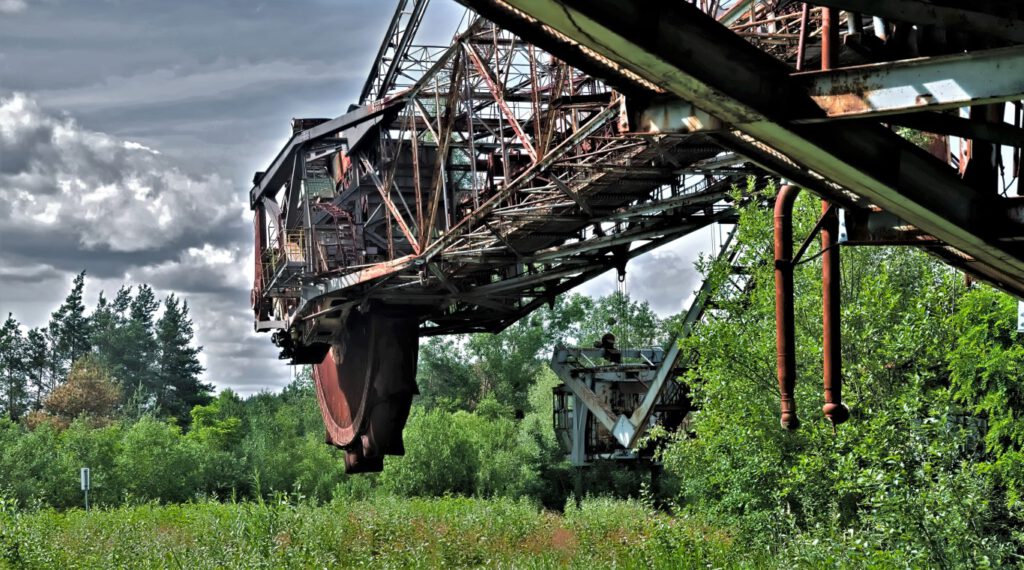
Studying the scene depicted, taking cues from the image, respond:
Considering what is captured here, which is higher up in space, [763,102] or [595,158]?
[595,158]

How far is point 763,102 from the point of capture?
4.76 m

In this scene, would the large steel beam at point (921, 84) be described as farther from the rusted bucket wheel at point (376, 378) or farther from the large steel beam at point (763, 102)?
the rusted bucket wheel at point (376, 378)

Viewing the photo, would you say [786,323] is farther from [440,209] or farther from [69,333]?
[69,333]

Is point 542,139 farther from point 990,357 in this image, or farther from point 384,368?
point 384,368

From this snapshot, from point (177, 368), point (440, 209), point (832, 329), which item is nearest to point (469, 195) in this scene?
point (440, 209)

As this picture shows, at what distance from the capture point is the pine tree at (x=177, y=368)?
240ft

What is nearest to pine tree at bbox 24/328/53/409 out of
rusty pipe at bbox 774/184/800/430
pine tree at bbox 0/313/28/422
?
pine tree at bbox 0/313/28/422

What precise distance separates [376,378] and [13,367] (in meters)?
54.8

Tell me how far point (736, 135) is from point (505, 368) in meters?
59.9

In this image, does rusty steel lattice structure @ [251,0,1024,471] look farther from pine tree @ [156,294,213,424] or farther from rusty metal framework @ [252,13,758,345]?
pine tree @ [156,294,213,424]

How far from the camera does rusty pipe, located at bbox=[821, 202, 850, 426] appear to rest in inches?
264

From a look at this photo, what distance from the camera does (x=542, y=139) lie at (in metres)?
16.1

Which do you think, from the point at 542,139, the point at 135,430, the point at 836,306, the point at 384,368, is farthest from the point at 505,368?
the point at 836,306

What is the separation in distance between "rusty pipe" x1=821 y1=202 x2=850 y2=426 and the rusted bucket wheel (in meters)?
19.1
